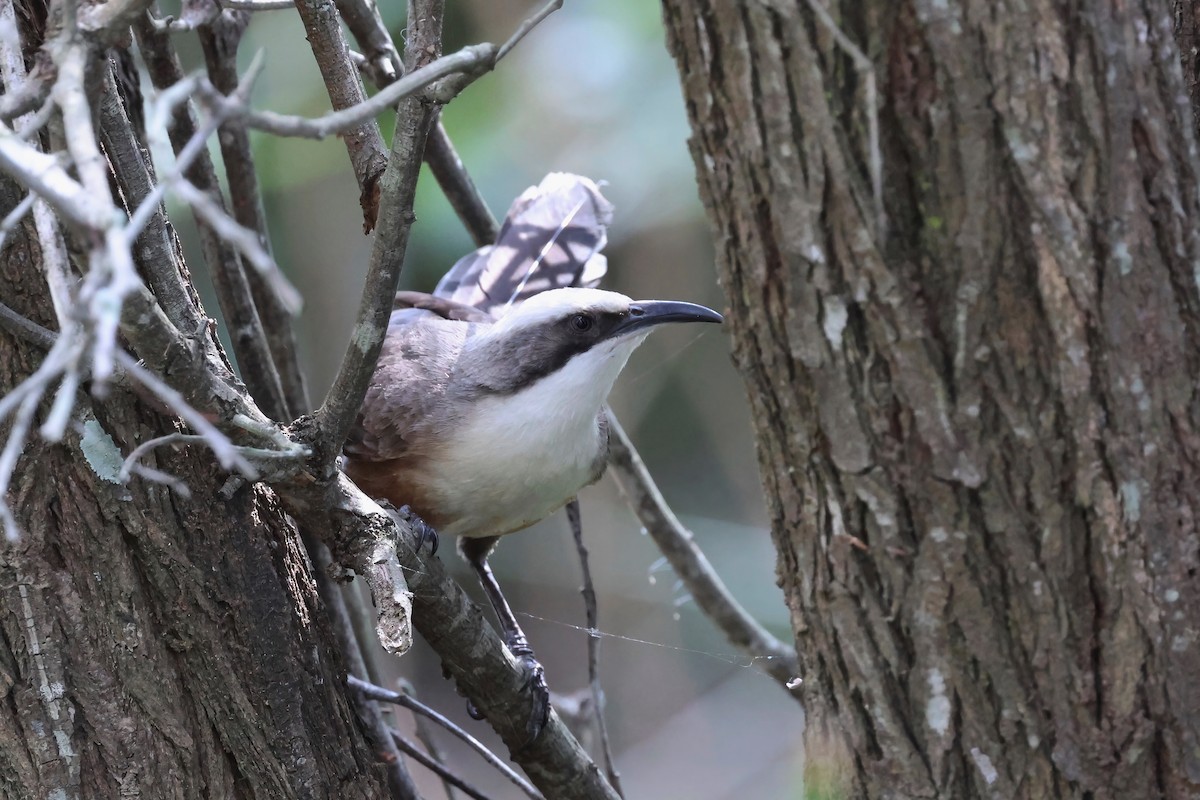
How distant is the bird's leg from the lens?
2.61 metres

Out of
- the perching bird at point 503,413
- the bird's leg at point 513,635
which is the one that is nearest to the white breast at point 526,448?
the perching bird at point 503,413

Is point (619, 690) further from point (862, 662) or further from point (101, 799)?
point (862, 662)

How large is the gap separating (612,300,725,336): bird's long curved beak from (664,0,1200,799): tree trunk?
166 cm

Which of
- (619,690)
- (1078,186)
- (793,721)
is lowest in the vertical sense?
(793,721)

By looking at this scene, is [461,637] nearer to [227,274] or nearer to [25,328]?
[25,328]

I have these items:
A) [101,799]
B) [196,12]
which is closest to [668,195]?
[196,12]

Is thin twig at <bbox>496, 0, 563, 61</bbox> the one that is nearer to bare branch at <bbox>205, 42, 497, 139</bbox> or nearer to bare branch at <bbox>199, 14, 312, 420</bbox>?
bare branch at <bbox>205, 42, 497, 139</bbox>

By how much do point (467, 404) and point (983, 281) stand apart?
2021 millimetres

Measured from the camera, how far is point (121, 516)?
1.86m

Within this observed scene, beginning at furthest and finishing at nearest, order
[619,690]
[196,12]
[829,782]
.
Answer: [619,690] → [196,12] → [829,782]

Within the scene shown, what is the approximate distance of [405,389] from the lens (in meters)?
3.16

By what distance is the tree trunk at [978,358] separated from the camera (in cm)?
127

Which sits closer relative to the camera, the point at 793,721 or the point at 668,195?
the point at 668,195

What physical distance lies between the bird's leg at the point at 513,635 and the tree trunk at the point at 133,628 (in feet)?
2.14
